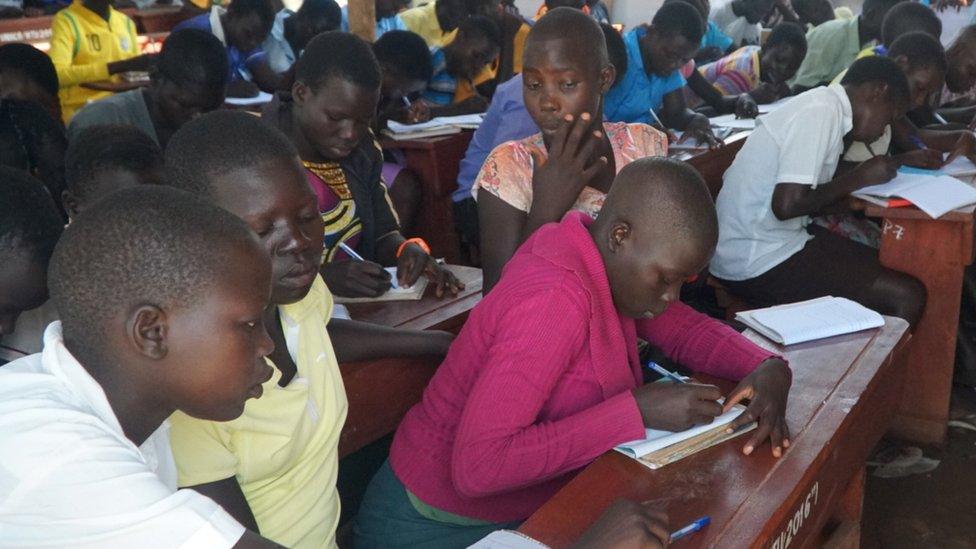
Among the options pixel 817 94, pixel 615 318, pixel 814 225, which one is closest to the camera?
pixel 615 318

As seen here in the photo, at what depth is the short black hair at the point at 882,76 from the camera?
9.39ft

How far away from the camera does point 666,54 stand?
4.14 metres

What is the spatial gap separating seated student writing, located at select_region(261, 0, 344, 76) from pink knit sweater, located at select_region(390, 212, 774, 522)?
4.13 meters

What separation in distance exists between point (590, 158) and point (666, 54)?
2.13 m

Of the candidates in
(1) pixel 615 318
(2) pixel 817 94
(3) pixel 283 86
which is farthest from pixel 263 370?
(3) pixel 283 86

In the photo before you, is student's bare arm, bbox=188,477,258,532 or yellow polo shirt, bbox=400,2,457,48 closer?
student's bare arm, bbox=188,477,258,532

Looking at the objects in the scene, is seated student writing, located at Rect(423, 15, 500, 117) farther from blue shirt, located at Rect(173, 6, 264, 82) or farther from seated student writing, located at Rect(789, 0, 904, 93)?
seated student writing, located at Rect(789, 0, 904, 93)

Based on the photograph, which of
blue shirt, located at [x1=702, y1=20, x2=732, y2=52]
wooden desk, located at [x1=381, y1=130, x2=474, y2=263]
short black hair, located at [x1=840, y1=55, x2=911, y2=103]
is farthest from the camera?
blue shirt, located at [x1=702, y1=20, x2=732, y2=52]

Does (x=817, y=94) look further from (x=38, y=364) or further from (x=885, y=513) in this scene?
(x=38, y=364)

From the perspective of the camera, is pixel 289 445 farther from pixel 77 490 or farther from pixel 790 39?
pixel 790 39

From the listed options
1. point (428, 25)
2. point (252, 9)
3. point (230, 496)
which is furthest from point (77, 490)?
point (428, 25)

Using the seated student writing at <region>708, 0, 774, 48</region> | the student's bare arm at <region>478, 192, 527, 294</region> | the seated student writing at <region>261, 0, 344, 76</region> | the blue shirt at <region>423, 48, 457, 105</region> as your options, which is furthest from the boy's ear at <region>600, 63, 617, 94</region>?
the seated student writing at <region>708, 0, 774, 48</region>

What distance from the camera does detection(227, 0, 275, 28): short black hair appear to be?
16.1 ft

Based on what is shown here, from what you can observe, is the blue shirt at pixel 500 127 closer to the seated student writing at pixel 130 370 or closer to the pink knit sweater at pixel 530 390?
the pink knit sweater at pixel 530 390
